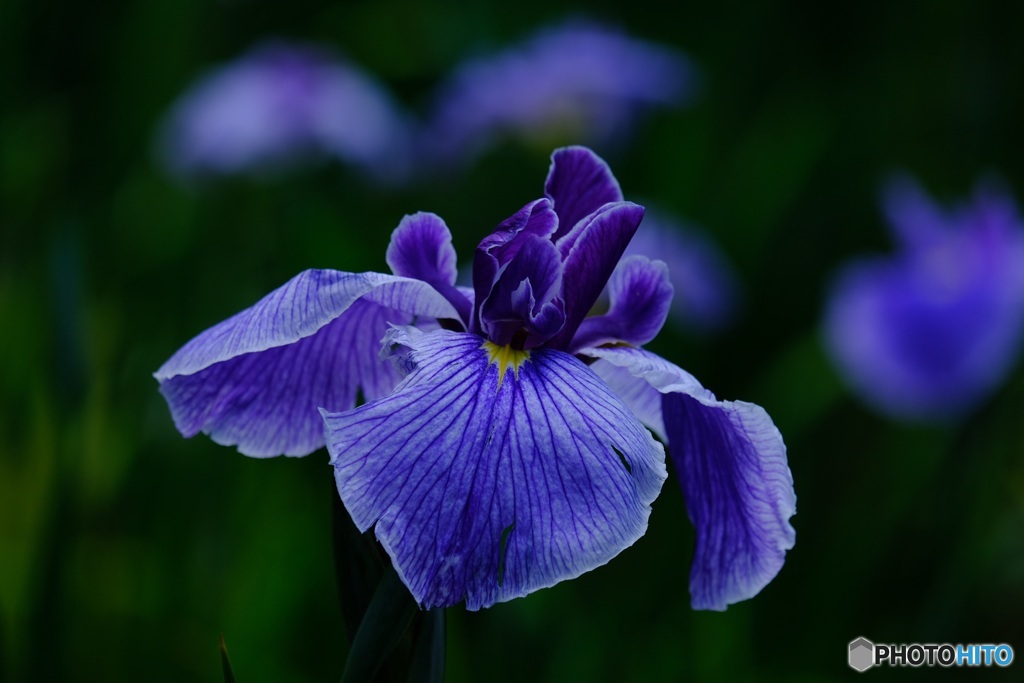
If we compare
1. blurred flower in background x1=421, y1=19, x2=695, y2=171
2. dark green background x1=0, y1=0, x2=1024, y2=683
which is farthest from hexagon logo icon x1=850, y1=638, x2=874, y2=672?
blurred flower in background x1=421, y1=19, x2=695, y2=171

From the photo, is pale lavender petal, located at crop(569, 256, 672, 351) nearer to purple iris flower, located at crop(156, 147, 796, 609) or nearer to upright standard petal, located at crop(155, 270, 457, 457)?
purple iris flower, located at crop(156, 147, 796, 609)

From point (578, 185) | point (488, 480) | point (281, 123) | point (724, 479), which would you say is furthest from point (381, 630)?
point (281, 123)

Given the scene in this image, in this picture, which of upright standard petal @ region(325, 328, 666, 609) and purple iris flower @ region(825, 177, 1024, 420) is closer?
upright standard petal @ region(325, 328, 666, 609)

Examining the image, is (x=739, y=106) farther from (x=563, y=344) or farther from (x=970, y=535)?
(x=563, y=344)

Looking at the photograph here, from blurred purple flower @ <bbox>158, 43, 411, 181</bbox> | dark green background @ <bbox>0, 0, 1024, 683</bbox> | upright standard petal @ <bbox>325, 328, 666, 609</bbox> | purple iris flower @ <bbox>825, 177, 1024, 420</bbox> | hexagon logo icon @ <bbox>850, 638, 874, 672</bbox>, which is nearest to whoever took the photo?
upright standard petal @ <bbox>325, 328, 666, 609</bbox>

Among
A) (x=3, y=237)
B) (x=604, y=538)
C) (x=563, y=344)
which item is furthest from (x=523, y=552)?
(x=3, y=237)

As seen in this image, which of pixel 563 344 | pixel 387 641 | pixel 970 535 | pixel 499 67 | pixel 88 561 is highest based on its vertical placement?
pixel 499 67
